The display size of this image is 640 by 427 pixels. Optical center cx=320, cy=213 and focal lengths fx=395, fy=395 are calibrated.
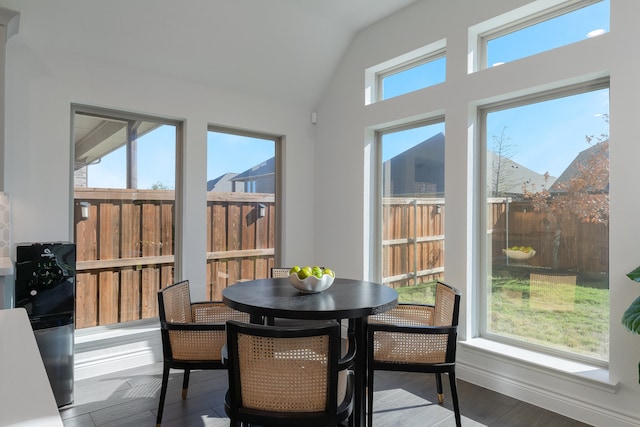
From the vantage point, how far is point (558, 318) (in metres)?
2.76

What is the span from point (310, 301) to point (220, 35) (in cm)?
253

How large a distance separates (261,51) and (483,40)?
1931 millimetres

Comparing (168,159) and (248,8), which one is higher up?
(248,8)

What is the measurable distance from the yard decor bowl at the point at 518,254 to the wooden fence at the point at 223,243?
39 mm

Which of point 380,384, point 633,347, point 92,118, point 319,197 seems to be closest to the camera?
point 633,347

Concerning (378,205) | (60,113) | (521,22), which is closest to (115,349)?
(60,113)

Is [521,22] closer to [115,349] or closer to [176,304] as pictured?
[176,304]

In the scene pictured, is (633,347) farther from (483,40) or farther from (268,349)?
(483,40)

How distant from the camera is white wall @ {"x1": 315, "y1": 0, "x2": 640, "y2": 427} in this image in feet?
7.59

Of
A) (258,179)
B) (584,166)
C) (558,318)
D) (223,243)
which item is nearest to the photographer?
(584,166)

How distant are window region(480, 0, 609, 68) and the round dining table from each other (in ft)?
6.72

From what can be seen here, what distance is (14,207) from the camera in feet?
9.18

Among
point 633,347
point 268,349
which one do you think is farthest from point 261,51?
point 633,347

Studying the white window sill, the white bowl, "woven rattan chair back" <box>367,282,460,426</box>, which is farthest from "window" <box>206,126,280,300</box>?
the white window sill
